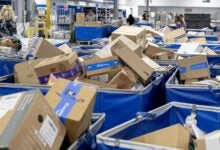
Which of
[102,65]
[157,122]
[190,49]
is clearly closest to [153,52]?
[190,49]

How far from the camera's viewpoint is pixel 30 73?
3.80m

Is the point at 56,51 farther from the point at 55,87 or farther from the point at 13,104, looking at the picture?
the point at 13,104

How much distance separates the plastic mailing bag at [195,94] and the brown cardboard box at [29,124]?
164 cm

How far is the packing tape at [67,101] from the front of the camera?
2215mm

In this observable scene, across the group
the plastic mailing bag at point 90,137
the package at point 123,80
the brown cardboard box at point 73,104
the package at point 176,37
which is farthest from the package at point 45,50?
the package at point 176,37

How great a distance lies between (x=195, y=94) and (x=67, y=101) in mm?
1538

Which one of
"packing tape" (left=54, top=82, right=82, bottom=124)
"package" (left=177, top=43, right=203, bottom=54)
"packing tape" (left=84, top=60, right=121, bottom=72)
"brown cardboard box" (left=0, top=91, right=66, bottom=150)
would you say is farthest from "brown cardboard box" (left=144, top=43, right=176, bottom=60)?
"brown cardboard box" (left=0, top=91, right=66, bottom=150)

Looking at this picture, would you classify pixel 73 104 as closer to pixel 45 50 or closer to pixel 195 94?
pixel 195 94

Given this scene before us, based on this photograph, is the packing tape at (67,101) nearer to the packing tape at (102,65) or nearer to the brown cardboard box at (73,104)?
the brown cardboard box at (73,104)

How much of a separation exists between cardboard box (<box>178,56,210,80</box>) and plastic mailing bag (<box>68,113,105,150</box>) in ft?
5.87

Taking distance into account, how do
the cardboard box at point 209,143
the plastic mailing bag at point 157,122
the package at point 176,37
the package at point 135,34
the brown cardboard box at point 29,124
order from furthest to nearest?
the package at point 176,37 → the package at point 135,34 → the plastic mailing bag at point 157,122 → the cardboard box at point 209,143 → the brown cardboard box at point 29,124

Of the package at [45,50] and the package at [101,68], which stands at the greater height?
the package at [45,50]

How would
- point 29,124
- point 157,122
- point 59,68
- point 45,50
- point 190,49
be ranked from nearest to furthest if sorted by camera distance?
point 29,124 → point 157,122 → point 59,68 → point 45,50 → point 190,49

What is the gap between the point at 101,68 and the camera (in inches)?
150
